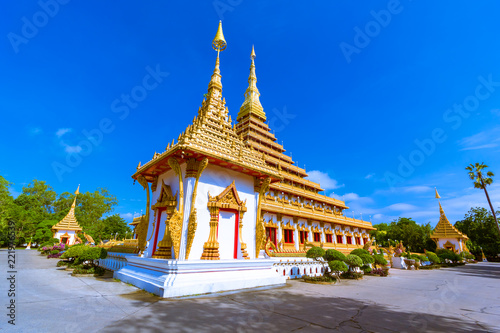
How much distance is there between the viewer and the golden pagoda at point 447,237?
35.4 meters

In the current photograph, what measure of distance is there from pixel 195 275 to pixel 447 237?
44214 millimetres

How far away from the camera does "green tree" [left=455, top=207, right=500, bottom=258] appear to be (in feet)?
139

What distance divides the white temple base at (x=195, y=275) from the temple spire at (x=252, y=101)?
26.1 metres

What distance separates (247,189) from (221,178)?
5.41 feet

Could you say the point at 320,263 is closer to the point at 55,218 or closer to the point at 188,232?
the point at 188,232

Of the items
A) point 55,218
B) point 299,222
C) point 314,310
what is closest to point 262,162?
point 314,310

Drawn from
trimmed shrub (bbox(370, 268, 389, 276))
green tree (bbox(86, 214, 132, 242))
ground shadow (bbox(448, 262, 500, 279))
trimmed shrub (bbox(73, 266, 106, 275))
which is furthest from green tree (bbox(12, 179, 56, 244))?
ground shadow (bbox(448, 262, 500, 279))

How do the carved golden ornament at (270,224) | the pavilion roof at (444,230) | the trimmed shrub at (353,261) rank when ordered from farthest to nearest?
the pavilion roof at (444,230)
the carved golden ornament at (270,224)
the trimmed shrub at (353,261)

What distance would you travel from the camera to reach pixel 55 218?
47188 mm

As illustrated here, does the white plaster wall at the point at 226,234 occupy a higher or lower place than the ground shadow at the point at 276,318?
higher

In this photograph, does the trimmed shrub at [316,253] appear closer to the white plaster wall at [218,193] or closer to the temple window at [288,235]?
the white plaster wall at [218,193]

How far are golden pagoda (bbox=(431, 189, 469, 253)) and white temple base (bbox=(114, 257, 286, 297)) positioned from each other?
130ft

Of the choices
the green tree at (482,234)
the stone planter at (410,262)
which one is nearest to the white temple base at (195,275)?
the stone planter at (410,262)

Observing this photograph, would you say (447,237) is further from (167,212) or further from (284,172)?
(167,212)
